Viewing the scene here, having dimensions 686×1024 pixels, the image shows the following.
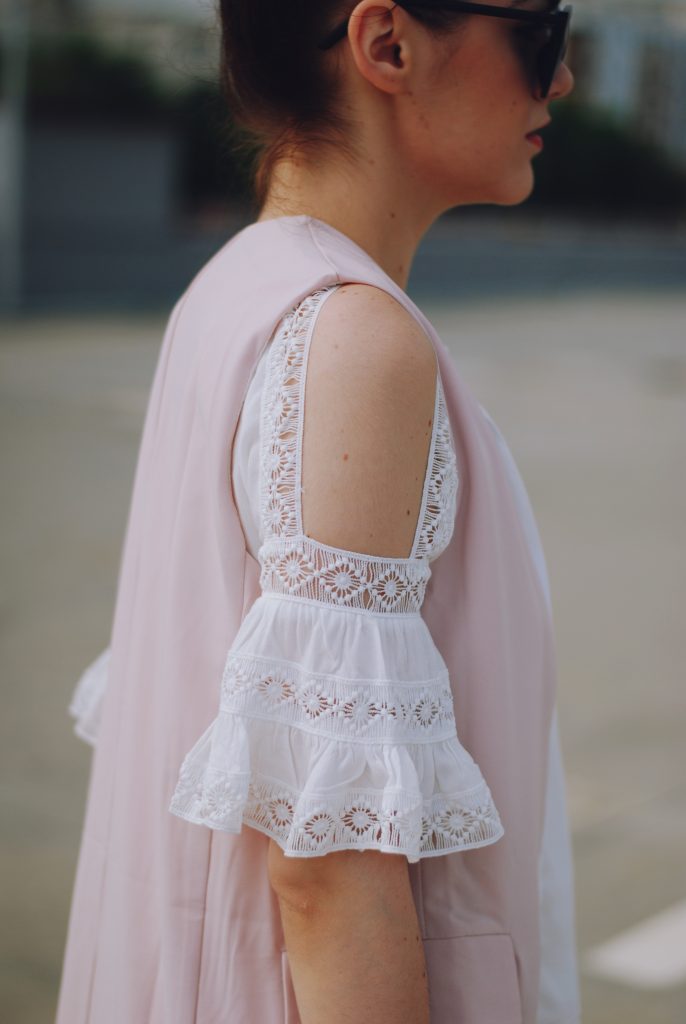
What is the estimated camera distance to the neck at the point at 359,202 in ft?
4.22

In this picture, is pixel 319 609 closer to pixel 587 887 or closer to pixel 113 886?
pixel 113 886

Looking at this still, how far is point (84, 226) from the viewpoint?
17219 millimetres

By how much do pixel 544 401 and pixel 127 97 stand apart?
1010cm

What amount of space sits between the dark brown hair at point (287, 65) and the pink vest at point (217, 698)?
10 cm

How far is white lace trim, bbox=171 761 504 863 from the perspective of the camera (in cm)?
106

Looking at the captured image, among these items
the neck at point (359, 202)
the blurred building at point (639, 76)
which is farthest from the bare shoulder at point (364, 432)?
the blurred building at point (639, 76)

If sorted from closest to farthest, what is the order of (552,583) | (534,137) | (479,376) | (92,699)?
(534,137), (92,699), (552,583), (479,376)

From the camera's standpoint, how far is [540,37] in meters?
1.28

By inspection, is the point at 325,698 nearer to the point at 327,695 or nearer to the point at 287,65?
the point at 327,695

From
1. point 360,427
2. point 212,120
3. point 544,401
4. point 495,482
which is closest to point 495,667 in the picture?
point 495,482

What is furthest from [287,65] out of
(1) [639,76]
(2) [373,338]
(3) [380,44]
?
(1) [639,76]

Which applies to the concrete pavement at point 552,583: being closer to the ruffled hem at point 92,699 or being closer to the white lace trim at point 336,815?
the ruffled hem at point 92,699

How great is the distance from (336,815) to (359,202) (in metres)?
0.62

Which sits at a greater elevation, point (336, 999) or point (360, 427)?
point (360, 427)
